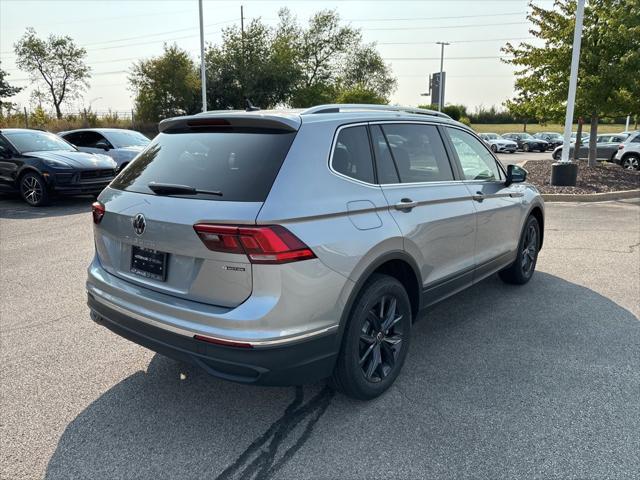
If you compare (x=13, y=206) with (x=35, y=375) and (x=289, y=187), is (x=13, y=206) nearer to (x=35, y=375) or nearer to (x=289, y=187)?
(x=35, y=375)

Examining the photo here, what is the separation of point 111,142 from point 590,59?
13482 mm

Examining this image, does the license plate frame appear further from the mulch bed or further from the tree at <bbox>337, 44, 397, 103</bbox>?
the tree at <bbox>337, 44, 397, 103</bbox>

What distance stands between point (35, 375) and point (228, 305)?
1.86m

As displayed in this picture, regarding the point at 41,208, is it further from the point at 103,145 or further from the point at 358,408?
the point at 358,408

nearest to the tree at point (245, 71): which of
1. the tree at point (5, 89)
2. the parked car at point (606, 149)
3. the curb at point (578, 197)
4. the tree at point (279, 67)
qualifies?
the tree at point (279, 67)

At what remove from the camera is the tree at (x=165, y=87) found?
40062mm

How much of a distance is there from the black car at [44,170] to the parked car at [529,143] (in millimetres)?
35029

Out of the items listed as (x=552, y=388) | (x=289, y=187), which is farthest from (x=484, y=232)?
(x=289, y=187)

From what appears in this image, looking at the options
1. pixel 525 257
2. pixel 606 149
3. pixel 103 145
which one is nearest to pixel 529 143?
pixel 606 149

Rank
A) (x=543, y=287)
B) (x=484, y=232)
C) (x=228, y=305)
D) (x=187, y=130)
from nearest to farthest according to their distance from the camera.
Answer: (x=228, y=305)
(x=187, y=130)
(x=484, y=232)
(x=543, y=287)

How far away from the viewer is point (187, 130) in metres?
3.30

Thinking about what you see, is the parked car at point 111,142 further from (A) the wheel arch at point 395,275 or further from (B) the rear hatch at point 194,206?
(A) the wheel arch at point 395,275

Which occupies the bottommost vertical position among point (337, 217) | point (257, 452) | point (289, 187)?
point (257, 452)

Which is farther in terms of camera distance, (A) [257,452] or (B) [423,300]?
(B) [423,300]
